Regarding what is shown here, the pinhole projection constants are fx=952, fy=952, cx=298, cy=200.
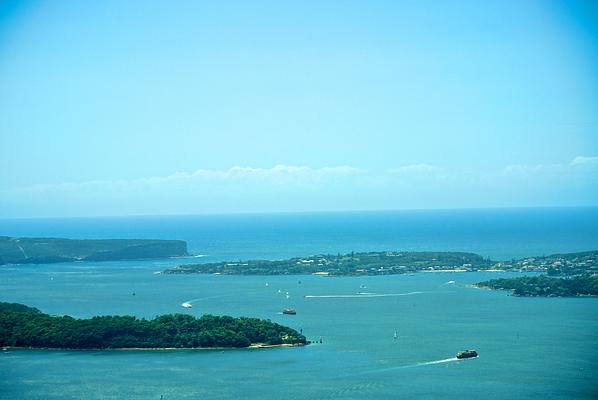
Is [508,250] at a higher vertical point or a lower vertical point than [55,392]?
higher

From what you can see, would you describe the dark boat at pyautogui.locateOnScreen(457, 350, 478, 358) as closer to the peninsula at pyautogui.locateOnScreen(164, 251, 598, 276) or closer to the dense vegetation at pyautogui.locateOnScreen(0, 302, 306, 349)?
the dense vegetation at pyautogui.locateOnScreen(0, 302, 306, 349)

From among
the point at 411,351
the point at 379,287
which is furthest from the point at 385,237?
the point at 411,351

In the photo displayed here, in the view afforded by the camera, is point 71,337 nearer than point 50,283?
Yes

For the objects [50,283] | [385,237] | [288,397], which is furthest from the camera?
[385,237]

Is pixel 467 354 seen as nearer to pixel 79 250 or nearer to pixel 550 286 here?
pixel 550 286

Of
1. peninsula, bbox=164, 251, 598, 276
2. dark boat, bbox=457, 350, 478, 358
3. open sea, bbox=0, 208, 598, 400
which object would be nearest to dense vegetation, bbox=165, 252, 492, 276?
peninsula, bbox=164, 251, 598, 276

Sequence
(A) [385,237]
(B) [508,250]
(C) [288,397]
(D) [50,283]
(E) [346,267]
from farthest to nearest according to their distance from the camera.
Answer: (A) [385,237] → (B) [508,250] → (E) [346,267] → (D) [50,283] → (C) [288,397]

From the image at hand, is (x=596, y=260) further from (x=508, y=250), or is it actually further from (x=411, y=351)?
(x=411, y=351)
